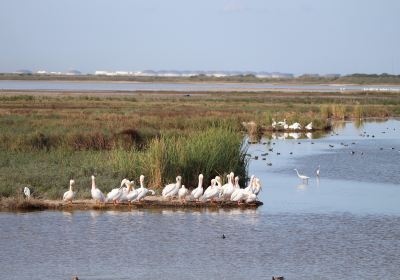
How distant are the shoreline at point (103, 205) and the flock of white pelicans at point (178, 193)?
0.13 metres

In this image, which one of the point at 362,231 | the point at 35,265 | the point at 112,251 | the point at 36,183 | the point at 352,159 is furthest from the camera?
the point at 352,159

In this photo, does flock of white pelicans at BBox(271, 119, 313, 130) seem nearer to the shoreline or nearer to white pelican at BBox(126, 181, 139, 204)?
the shoreline

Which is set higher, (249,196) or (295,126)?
(249,196)

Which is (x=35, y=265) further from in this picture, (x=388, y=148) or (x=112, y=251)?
(x=388, y=148)

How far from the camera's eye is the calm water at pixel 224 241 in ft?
52.2

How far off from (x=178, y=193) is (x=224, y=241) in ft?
15.1

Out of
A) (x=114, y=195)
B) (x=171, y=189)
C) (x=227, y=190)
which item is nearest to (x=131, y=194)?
(x=114, y=195)

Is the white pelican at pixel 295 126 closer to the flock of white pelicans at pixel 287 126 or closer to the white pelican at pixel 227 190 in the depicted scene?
the flock of white pelicans at pixel 287 126

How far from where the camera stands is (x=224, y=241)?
60.6ft

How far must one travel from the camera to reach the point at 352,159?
36.2m

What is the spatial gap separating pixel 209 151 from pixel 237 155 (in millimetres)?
1232

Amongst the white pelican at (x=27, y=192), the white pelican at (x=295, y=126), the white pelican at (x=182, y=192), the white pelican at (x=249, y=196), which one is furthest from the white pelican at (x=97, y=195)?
the white pelican at (x=295, y=126)

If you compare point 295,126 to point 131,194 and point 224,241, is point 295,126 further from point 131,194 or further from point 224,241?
point 224,241

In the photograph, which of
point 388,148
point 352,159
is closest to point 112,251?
point 352,159
